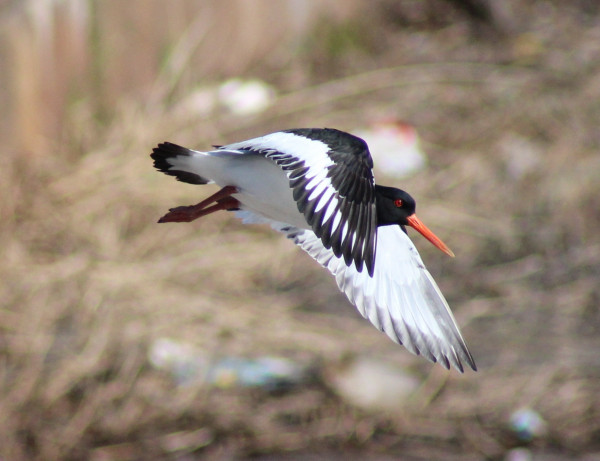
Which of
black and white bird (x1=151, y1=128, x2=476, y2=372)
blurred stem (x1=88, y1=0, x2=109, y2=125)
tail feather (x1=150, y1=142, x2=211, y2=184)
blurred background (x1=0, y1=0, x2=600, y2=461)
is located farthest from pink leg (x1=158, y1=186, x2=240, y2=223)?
blurred stem (x1=88, y1=0, x2=109, y2=125)

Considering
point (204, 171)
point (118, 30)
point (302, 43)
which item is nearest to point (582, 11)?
point (302, 43)

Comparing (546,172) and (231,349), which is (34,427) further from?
(546,172)

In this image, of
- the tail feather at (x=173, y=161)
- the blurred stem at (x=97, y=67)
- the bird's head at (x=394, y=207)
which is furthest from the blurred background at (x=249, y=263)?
the bird's head at (x=394, y=207)

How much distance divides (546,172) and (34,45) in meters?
3.75

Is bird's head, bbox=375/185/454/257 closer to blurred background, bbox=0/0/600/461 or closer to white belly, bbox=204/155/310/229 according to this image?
white belly, bbox=204/155/310/229

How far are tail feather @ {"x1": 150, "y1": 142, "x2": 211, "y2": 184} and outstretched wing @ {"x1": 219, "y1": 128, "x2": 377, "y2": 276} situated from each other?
0.22 meters

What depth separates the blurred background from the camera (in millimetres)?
6336

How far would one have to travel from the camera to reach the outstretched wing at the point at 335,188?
286 centimetres

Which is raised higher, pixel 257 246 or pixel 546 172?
pixel 546 172

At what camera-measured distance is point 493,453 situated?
21.8 ft

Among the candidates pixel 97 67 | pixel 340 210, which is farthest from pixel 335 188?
pixel 97 67

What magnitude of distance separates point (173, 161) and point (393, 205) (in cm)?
69

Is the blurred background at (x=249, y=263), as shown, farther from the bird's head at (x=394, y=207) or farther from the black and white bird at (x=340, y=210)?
the bird's head at (x=394, y=207)

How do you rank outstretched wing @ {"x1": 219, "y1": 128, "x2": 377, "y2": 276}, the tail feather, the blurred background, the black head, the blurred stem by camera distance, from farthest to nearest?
1. the blurred stem
2. the blurred background
3. the black head
4. the tail feather
5. outstretched wing @ {"x1": 219, "y1": 128, "x2": 377, "y2": 276}
